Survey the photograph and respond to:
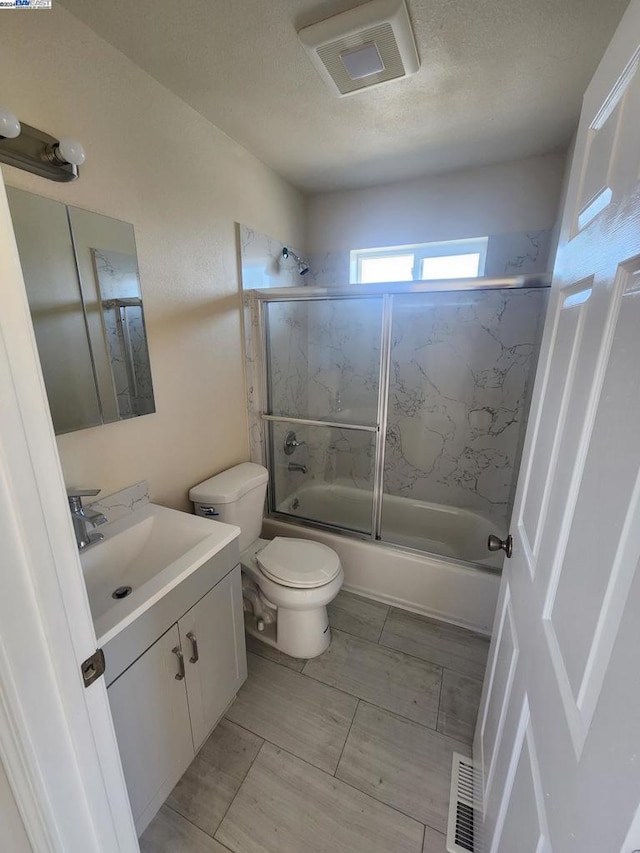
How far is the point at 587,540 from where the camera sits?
0.53 meters

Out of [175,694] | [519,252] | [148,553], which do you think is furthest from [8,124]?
[519,252]

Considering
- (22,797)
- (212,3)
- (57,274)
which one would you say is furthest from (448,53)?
(22,797)

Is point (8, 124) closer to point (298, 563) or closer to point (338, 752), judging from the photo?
point (298, 563)

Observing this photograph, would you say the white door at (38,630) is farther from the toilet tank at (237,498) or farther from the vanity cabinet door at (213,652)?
the toilet tank at (237,498)

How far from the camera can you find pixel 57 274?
1.11 metres

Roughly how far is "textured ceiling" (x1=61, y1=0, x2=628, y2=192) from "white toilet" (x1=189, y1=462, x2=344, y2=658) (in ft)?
5.61

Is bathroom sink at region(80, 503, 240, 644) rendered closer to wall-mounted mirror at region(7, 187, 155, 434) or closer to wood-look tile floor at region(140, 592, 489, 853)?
wall-mounted mirror at region(7, 187, 155, 434)

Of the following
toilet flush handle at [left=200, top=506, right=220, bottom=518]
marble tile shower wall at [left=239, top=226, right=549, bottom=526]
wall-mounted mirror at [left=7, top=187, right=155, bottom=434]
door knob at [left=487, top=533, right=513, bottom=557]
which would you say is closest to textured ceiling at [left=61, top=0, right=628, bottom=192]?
marble tile shower wall at [left=239, top=226, right=549, bottom=526]

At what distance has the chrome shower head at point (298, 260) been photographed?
7.51 feet

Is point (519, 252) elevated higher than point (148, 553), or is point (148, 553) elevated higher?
point (519, 252)

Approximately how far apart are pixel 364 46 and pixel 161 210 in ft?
3.09

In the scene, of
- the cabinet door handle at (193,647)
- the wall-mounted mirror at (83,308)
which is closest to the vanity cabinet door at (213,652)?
the cabinet door handle at (193,647)

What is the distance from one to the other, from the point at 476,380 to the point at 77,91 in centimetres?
238

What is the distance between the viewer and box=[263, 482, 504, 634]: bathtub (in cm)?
187
